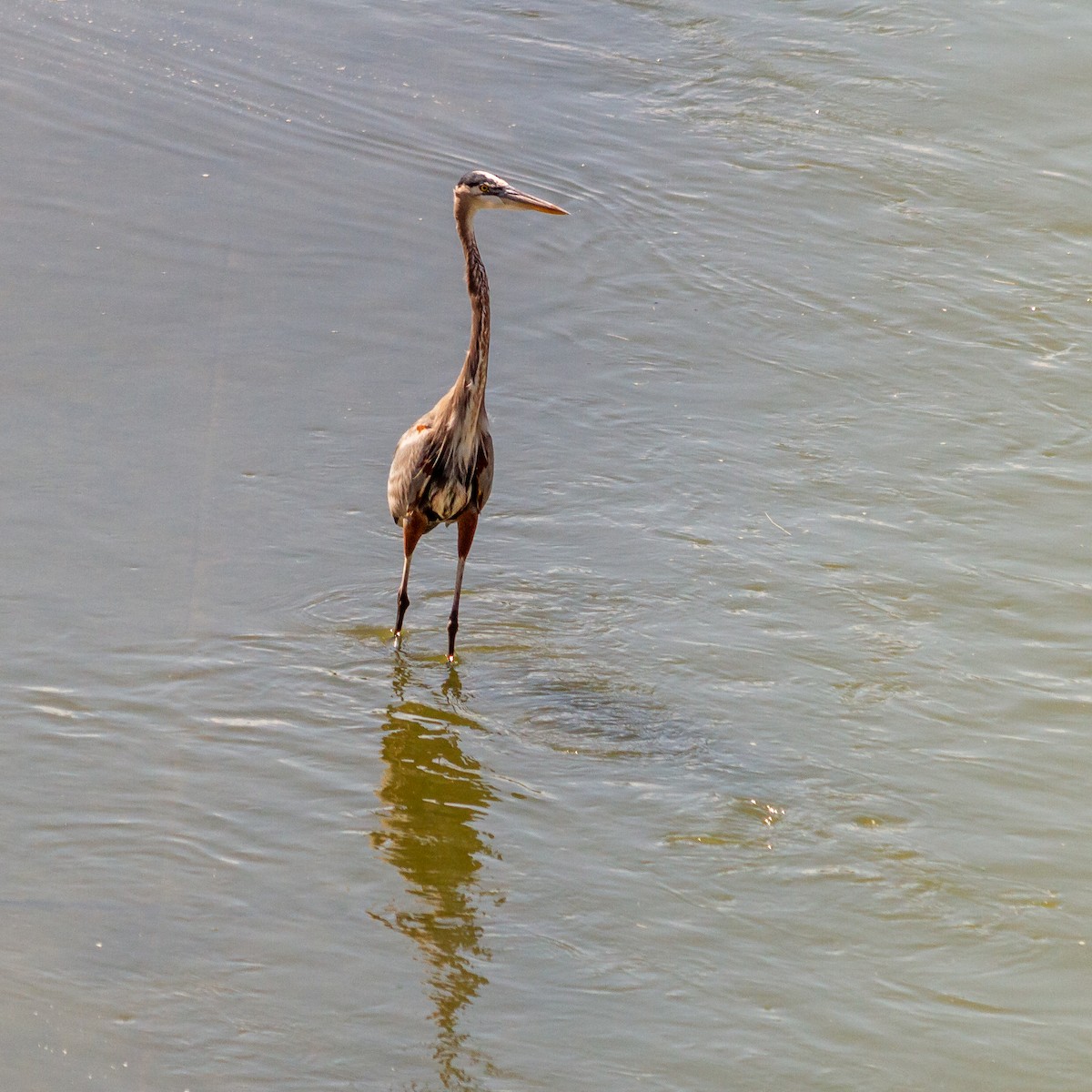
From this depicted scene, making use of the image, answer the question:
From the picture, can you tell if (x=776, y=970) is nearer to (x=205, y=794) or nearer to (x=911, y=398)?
(x=205, y=794)

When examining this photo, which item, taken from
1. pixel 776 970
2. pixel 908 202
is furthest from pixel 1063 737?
pixel 908 202

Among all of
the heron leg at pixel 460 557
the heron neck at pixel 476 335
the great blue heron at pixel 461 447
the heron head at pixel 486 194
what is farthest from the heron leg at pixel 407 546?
the heron head at pixel 486 194

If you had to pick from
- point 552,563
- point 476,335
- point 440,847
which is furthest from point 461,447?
point 440,847

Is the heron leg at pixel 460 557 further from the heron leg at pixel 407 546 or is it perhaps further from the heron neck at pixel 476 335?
the heron neck at pixel 476 335

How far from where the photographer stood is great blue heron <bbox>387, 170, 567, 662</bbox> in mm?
6484

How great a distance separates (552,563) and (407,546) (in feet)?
2.69

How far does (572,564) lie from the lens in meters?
7.18

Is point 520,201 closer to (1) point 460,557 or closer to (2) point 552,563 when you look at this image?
(1) point 460,557

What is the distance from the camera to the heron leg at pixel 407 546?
21.6ft

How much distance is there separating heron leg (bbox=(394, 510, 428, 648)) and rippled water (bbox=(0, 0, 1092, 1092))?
96 mm

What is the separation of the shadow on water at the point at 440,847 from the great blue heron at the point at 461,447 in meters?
0.52

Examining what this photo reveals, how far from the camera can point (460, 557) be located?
6.64 meters

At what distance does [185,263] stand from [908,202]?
15.7 feet

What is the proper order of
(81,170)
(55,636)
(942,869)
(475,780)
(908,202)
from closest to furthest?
(942,869) < (475,780) < (55,636) < (81,170) < (908,202)
